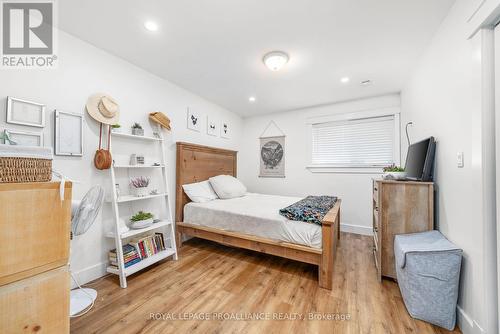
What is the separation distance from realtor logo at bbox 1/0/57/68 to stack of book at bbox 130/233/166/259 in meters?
1.91

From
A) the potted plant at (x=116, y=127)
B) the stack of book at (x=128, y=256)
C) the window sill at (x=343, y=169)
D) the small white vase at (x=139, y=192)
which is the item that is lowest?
the stack of book at (x=128, y=256)

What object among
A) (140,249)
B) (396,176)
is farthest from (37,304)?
(396,176)

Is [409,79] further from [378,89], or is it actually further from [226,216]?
[226,216]

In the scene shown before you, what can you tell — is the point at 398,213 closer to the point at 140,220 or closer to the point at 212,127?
the point at 140,220

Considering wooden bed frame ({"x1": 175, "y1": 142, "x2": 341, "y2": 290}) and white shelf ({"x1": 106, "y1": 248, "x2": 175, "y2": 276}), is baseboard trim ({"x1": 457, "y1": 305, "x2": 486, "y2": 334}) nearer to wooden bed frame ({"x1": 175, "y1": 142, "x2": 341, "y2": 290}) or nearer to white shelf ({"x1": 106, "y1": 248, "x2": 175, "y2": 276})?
wooden bed frame ({"x1": 175, "y1": 142, "x2": 341, "y2": 290})

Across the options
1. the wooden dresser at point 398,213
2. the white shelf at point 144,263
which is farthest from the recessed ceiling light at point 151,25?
the wooden dresser at point 398,213

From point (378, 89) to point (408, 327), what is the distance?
3016mm

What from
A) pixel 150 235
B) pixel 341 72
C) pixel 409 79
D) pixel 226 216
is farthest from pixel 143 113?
pixel 409 79

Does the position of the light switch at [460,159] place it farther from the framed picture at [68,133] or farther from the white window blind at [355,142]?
the framed picture at [68,133]

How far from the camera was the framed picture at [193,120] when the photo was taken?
318 centimetres

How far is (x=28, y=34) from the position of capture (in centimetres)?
166

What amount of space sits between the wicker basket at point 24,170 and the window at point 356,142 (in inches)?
144

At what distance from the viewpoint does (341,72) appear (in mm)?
2535

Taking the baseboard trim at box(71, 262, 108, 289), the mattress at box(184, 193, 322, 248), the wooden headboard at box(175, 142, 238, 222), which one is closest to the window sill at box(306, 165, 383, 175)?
the mattress at box(184, 193, 322, 248)
